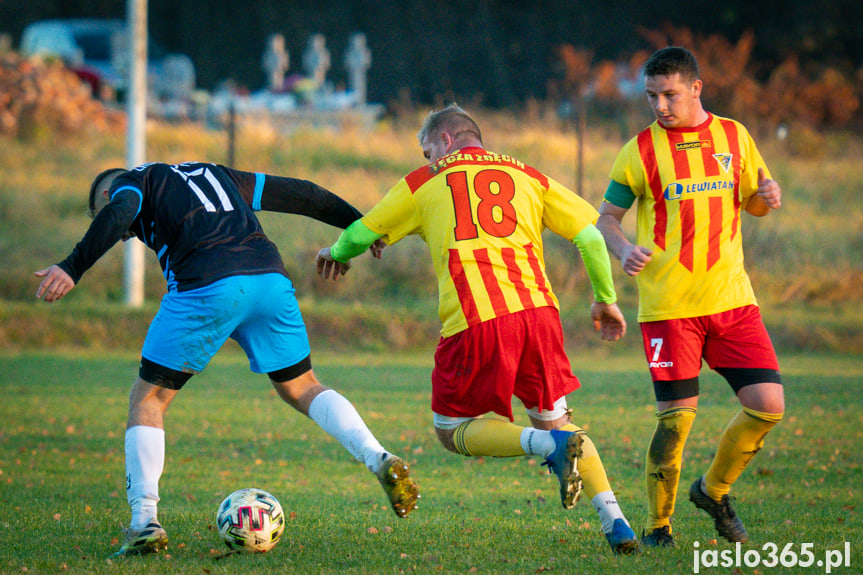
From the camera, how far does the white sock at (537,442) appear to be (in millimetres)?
4230

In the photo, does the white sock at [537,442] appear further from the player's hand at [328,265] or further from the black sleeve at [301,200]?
the black sleeve at [301,200]

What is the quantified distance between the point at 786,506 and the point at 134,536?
381 centimetres

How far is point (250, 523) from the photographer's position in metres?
4.69

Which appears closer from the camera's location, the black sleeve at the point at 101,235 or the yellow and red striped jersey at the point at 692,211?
the black sleeve at the point at 101,235

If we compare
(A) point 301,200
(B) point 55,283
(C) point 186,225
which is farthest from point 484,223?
(B) point 55,283

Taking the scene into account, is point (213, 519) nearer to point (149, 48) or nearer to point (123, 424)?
point (123, 424)

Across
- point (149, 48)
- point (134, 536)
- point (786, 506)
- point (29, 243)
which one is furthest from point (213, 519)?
point (149, 48)

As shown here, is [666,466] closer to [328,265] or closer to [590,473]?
[590,473]

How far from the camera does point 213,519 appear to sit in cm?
555

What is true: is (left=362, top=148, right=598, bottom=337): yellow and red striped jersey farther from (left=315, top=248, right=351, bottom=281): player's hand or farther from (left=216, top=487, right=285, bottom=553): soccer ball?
(left=216, top=487, right=285, bottom=553): soccer ball

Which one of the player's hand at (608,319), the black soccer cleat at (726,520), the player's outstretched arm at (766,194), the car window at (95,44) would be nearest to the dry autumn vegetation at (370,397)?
the black soccer cleat at (726,520)

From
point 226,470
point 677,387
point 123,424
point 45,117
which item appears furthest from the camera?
point 45,117

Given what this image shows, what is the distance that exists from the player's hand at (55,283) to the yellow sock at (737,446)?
3228 millimetres

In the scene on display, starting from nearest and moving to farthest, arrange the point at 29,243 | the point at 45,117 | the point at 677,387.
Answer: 1. the point at 677,387
2. the point at 29,243
3. the point at 45,117
